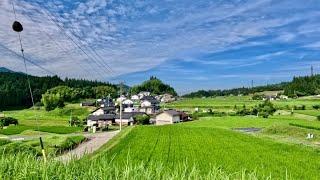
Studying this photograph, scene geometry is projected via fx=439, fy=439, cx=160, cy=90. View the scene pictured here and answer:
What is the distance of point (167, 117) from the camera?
83.9m

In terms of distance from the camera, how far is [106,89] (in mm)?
166875

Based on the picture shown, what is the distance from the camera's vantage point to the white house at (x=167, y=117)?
83.2 meters

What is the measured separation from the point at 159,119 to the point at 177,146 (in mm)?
50381

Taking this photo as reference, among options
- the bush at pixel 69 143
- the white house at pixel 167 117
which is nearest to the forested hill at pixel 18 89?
the white house at pixel 167 117

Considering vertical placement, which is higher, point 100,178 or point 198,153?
point 100,178

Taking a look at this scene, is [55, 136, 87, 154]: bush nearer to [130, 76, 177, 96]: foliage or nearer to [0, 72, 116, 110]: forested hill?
[0, 72, 116, 110]: forested hill

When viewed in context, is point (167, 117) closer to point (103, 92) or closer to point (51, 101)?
point (51, 101)

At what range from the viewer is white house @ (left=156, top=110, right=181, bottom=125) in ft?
273

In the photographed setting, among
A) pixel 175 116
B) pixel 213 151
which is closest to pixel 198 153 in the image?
pixel 213 151

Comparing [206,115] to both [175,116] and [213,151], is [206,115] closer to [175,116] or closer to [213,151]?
[175,116]

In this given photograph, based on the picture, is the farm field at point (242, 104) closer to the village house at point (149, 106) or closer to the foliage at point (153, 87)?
the village house at point (149, 106)

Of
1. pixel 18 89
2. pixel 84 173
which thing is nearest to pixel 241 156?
pixel 84 173

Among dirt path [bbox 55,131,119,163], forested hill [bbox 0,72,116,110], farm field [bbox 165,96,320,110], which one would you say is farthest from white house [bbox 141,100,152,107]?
dirt path [bbox 55,131,119,163]

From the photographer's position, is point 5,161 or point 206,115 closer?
point 5,161
